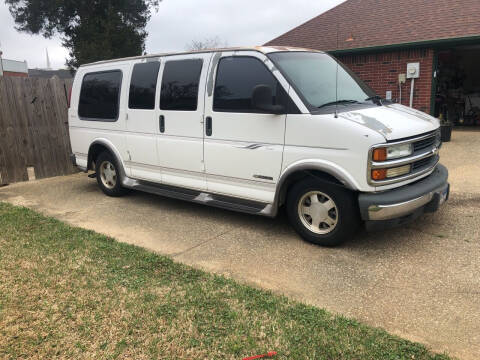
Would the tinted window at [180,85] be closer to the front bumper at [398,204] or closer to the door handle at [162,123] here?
the door handle at [162,123]

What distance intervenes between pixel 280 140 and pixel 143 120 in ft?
7.75

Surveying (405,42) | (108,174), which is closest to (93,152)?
(108,174)

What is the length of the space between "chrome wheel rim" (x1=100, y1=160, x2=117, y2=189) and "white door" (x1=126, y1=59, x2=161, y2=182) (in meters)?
0.70

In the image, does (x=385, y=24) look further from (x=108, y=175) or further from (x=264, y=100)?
(x=264, y=100)

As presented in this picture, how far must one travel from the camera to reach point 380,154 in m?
3.89

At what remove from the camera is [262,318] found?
312cm

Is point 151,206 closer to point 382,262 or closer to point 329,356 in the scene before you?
point 382,262

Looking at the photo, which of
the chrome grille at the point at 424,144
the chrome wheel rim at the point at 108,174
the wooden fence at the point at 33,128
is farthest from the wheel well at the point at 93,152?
the chrome grille at the point at 424,144

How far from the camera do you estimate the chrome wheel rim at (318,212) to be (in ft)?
14.4

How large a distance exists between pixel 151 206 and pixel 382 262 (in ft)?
12.0

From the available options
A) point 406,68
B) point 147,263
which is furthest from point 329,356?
point 406,68

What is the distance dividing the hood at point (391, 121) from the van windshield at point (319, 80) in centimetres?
33

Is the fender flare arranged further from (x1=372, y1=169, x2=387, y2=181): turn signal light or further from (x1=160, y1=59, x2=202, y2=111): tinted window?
(x1=160, y1=59, x2=202, y2=111): tinted window

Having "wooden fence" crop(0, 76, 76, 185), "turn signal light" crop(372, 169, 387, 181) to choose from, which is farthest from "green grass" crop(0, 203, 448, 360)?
"wooden fence" crop(0, 76, 76, 185)
